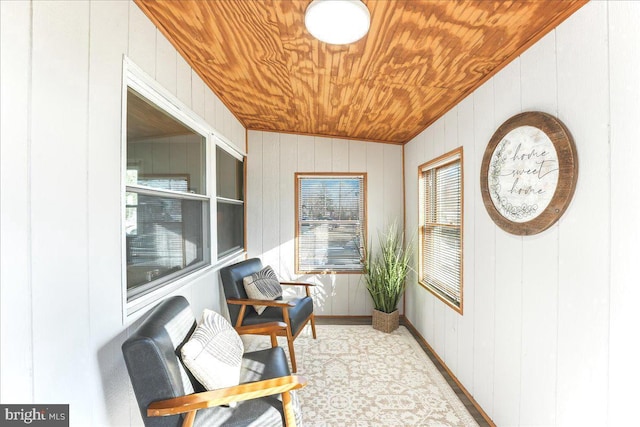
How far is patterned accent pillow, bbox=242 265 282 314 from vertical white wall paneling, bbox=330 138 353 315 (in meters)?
1.07

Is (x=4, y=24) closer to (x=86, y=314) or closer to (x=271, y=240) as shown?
(x=86, y=314)

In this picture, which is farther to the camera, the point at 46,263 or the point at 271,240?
the point at 271,240

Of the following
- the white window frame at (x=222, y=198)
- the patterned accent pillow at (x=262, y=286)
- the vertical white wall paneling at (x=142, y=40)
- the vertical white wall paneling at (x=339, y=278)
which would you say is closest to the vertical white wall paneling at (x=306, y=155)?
the vertical white wall paneling at (x=339, y=278)

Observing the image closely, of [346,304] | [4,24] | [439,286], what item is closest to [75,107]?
[4,24]

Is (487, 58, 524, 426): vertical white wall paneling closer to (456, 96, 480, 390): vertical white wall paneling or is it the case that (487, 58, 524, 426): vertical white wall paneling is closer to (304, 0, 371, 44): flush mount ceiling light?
(456, 96, 480, 390): vertical white wall paneling

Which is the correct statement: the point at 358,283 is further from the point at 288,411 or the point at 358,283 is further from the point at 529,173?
the point at 529,173

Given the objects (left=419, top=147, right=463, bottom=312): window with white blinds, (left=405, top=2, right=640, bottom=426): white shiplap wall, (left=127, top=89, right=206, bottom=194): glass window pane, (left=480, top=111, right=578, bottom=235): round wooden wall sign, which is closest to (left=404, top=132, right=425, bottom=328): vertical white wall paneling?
(left=419, top=147, right=463, bottom=312): window with white blinds

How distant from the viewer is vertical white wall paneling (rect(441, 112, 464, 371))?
91.0 inches

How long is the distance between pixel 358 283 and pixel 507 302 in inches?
84.3

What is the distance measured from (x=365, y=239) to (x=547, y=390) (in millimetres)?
2433

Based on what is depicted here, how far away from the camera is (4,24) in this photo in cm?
81

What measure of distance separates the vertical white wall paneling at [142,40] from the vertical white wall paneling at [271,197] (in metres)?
2.13

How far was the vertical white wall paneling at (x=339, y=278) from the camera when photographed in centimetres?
369

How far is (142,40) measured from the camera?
145 centimetres
